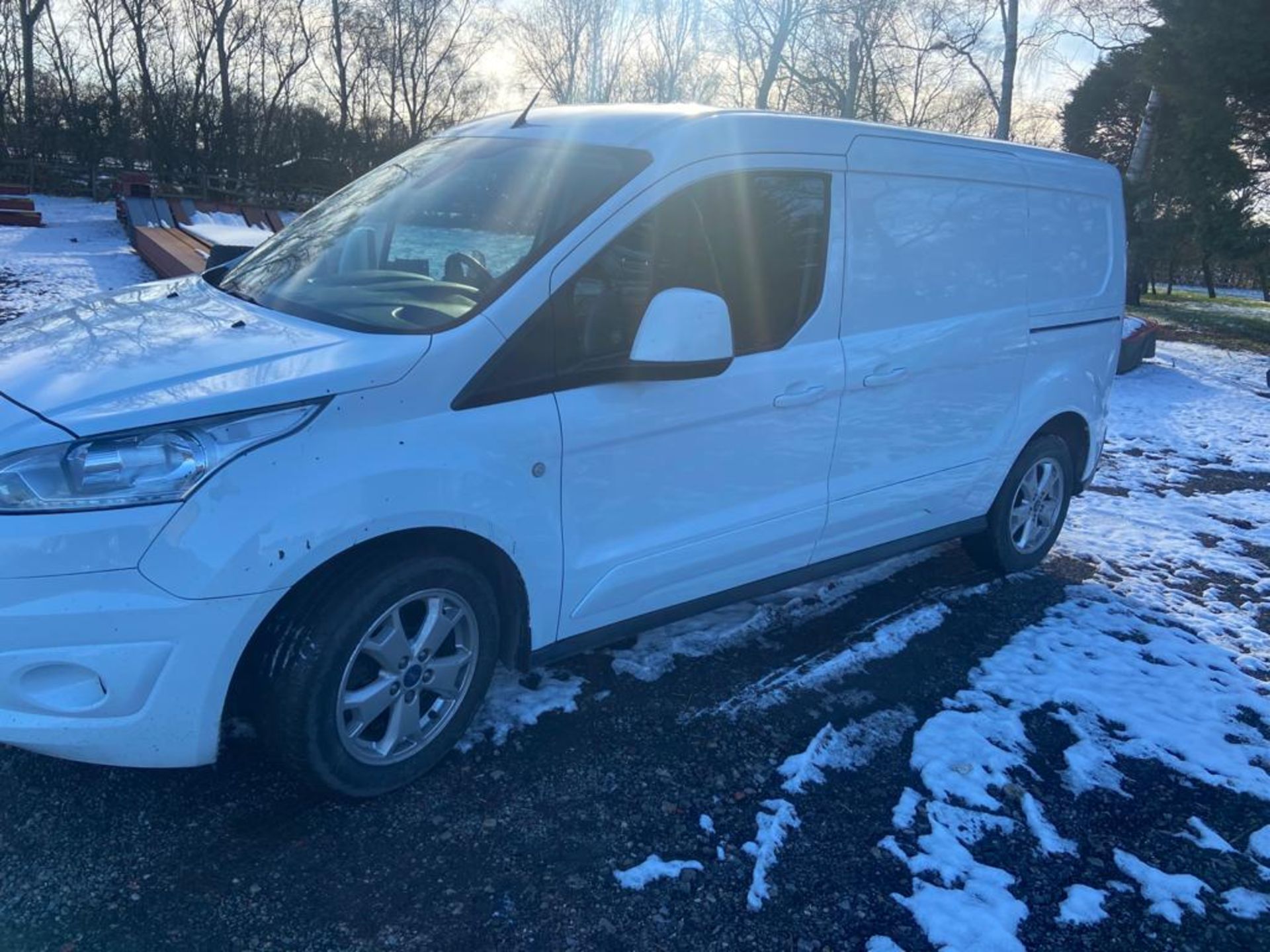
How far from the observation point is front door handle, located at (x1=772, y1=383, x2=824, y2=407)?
11.4ft

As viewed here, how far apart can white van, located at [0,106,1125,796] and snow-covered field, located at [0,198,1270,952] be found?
37cm

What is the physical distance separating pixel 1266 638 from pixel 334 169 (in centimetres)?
3089

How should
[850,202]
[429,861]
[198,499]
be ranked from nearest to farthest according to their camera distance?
[198,499] → [429,861] → [850,202]

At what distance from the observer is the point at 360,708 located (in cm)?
274

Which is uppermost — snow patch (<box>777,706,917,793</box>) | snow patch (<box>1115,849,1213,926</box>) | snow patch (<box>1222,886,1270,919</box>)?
snow patch (<box>777,706,917,793</box>)

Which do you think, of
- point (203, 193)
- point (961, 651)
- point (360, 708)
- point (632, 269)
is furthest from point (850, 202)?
point (203, 193)

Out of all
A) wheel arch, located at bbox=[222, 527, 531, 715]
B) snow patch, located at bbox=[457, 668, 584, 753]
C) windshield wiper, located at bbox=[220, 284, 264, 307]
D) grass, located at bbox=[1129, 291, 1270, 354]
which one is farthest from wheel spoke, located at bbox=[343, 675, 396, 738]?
grass, located at bbox=[1129, 291, 1270, 354]

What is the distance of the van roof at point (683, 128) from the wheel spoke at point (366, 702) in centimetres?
188

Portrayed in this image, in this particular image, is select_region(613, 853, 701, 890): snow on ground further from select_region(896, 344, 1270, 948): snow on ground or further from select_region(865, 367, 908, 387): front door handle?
select_region(865, 367, 908, 387): front door handle

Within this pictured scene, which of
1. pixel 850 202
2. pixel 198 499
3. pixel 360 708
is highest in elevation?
pixel 850 202

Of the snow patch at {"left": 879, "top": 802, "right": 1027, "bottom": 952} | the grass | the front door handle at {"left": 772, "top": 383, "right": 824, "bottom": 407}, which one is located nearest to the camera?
the snow patch at {"left": 879, "top": 802, "right": 1027, "bottom": 952}

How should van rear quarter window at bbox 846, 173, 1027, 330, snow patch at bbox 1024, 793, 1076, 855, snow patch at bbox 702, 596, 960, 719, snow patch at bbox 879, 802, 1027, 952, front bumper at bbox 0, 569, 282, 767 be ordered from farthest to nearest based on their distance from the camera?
van rear quarter window at bbox 846, 173, 1027, 330
snow patch at bbox 702, 596, 960, 719
snow patch at bbox 1024, 793, 1076, 855
snow patch at bbox 879, 802, 1027, 952
front bumper at bbox 0, 569, 282, 767

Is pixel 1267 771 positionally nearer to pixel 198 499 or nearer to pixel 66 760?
pixel 198 499

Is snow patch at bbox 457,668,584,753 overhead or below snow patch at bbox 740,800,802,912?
overhead
